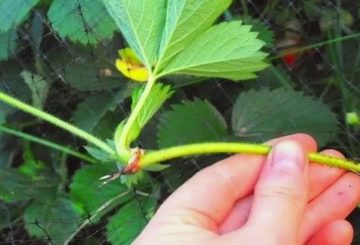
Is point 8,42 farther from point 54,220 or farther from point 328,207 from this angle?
point 328,207

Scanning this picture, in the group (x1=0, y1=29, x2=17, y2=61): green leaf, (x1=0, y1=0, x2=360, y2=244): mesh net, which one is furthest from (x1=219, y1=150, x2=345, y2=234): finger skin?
(x1=0, y1=29, x2=17, y2=61): green leaf

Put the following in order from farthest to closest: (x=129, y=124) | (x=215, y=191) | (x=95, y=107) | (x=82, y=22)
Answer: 1. (x=95, y=107)
2. (x=82, y=22)
3. (x=215, y=191)
4. (x=129, y=124)

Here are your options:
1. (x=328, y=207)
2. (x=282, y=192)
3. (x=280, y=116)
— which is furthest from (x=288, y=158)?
(x=280, y=116)

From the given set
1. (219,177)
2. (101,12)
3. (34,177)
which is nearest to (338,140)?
(219,177)

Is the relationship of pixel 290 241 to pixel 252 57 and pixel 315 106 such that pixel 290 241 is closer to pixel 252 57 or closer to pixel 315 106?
pixel 252 57

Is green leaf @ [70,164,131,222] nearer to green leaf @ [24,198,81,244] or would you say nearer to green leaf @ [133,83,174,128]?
green leaf @ [24,198,81,244]

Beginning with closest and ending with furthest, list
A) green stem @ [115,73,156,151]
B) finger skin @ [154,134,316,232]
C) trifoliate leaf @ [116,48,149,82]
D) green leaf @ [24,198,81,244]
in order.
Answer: green stem @ [115,73,156,151] → finger skin @ [154,134,316,232] → trifoliate leaf @ [116,48,149,82] → green leaf @ [24,198,81,244]
